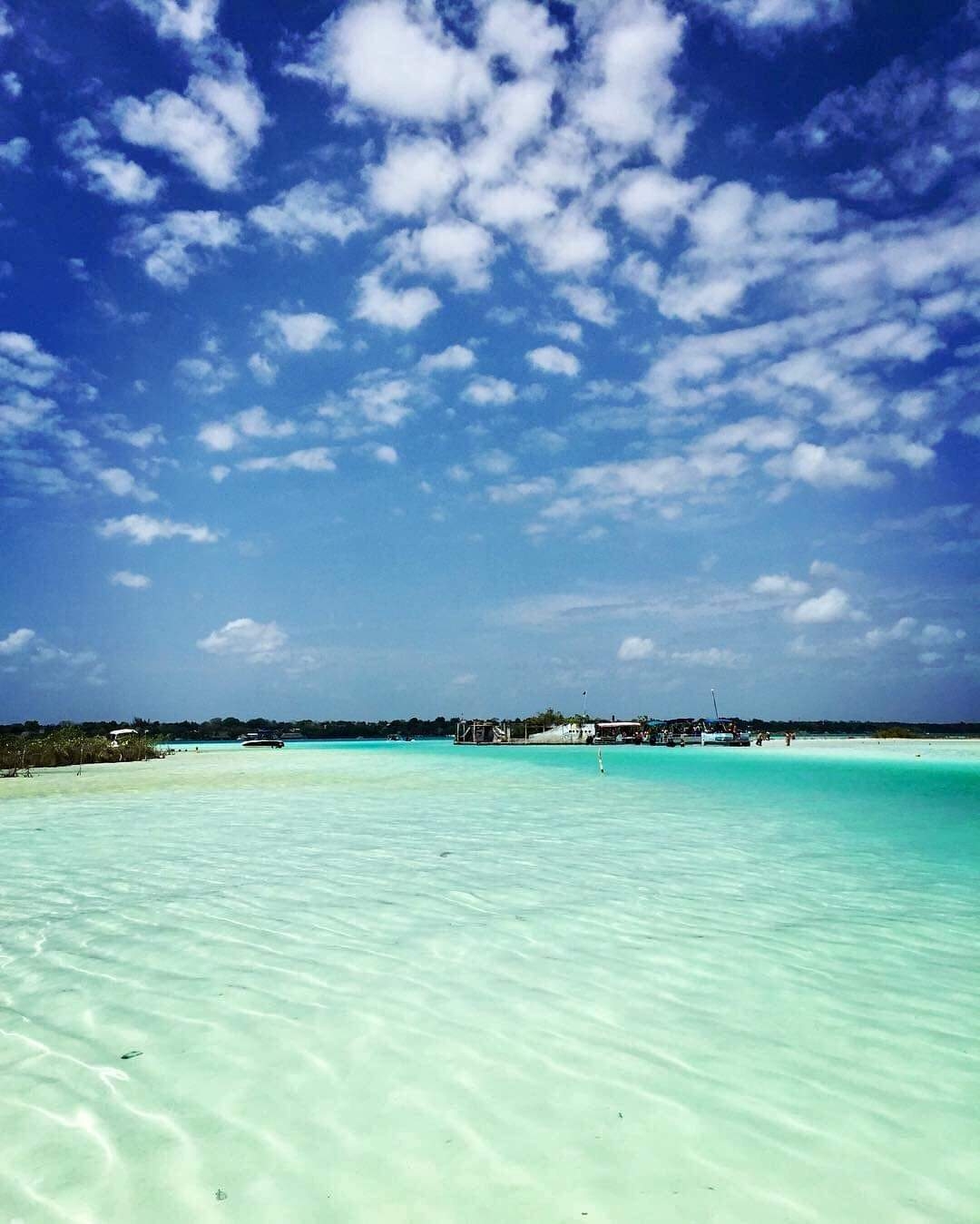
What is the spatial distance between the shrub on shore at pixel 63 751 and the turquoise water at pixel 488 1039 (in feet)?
93.9

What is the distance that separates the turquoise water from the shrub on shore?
28.6m

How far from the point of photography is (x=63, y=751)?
40.3m

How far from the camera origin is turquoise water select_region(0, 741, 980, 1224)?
299 centimetres

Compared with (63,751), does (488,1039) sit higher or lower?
lower

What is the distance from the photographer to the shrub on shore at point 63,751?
34625mm

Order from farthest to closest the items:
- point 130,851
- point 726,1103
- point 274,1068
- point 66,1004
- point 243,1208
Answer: point 130,851 < point 66,1004 < point 274,1068 < point 726,1103 < point 243,1208

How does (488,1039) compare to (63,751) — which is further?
(63,751)

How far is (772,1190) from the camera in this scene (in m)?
2.94

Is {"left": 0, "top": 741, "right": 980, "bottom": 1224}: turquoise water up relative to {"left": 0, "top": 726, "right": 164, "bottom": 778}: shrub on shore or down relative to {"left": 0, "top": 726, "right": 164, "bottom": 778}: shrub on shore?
down

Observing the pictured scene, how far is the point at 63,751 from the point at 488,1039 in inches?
1685

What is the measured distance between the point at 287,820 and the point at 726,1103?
12395 millimetres

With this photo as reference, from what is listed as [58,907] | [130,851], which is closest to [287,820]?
[130,851]

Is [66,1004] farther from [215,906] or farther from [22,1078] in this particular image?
[215,906]

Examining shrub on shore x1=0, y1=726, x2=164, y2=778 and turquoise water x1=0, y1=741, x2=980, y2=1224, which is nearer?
turquoise water x1=0, y1=741, x2=980, y2=1224
